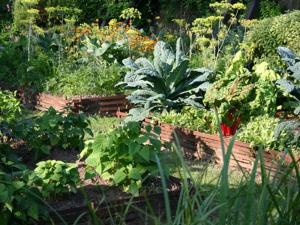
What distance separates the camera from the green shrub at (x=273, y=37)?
9.31 meters

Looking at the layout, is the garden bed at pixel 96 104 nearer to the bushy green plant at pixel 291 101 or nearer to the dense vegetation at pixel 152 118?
the dense vegetation at pixel 152 118

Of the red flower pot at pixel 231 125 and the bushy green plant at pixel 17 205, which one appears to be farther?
the red flower pot at pixel 231 125

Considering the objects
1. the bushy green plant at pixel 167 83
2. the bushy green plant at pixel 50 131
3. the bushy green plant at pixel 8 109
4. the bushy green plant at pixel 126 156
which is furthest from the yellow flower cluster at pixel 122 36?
the bushy green plant at pixel 126 156

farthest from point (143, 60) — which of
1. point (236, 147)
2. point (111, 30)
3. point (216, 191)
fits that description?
point (216, 191)

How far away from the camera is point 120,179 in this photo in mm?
4910

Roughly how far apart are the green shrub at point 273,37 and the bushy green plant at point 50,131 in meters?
4.29

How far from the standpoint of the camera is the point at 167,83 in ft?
29.8

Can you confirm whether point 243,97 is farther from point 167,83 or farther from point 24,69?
point 24,69

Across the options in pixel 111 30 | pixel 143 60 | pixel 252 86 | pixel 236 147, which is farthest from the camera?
pixel 111 30

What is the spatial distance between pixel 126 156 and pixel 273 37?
5.13 metres

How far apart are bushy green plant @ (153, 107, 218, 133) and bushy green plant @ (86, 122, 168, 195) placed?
2770mm

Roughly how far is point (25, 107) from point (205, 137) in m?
4.34

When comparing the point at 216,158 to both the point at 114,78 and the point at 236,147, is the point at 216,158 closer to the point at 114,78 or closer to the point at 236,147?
the point at 236,147

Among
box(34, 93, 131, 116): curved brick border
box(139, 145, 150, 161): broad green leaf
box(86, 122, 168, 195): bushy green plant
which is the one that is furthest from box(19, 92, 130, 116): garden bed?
box(139, 145, 150, 161): broad green leaf
